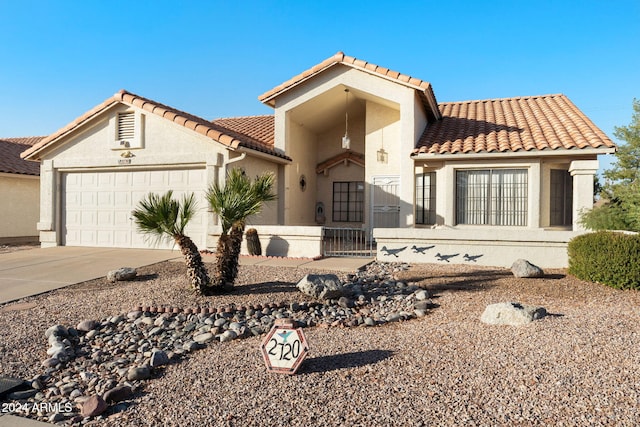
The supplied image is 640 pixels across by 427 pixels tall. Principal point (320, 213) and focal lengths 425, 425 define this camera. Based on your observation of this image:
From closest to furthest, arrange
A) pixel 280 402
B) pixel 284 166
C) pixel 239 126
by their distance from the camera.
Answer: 1. pixel 280 402
2. pixel 284 166
3. pixel 239 126

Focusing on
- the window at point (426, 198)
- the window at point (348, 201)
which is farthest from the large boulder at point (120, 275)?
the window at point (348, 201)

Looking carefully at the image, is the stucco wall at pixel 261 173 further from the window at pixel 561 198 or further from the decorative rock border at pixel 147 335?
the window at pixel 561 198

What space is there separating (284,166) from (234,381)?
466 inches

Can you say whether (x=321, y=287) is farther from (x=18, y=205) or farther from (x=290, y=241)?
(x=18, y=205)

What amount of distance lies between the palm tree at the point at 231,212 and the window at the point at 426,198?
850cm

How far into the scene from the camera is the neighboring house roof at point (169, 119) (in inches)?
504

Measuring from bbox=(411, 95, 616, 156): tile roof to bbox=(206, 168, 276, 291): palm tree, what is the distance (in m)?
7.83

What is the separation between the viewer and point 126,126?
14.3 m

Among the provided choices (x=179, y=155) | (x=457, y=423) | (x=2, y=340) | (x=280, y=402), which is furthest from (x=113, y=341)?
(x=179, y=155)

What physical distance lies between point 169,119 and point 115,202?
3.49 metres

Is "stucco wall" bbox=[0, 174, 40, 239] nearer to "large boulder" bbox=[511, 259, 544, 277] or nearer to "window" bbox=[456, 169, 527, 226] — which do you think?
"window" bbox=[456, 169, 527, 226]

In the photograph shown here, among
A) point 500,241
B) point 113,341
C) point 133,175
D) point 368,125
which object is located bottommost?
point 113,341

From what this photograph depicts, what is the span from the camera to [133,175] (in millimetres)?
14211

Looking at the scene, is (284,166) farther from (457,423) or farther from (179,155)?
(457,423)
